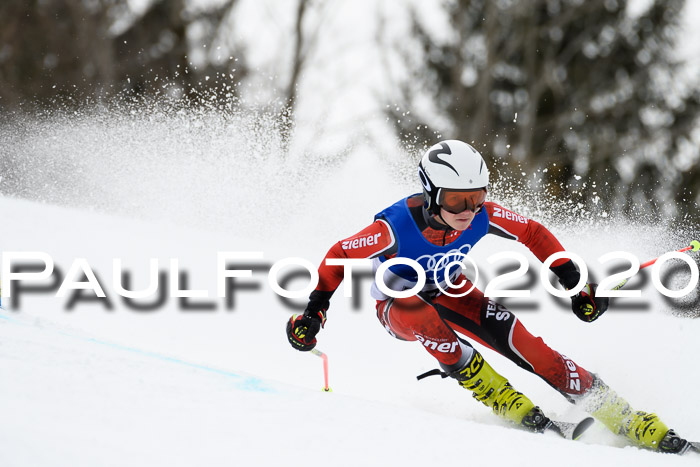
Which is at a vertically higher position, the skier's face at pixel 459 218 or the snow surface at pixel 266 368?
the skier's face at pixel 459 218

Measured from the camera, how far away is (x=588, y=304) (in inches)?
130

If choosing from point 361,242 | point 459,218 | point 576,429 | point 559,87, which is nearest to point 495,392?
point 576,429

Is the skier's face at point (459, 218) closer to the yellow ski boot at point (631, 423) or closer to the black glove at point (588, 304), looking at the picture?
the black glove at point (588, 304)

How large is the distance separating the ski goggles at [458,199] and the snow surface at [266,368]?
35.4 inches

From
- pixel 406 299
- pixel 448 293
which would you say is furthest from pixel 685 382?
pixel 406 299

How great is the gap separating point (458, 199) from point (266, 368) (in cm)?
202

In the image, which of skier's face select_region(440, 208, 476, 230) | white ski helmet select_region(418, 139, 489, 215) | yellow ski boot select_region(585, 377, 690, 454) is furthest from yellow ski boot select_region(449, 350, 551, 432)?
white ski helmet select_region(418, 139, 489, 215)

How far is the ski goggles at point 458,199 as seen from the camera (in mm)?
3178

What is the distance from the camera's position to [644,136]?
20.1m

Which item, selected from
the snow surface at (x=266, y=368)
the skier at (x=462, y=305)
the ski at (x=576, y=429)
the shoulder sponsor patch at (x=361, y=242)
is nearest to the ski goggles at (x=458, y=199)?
the skier at (x=462, y=305)

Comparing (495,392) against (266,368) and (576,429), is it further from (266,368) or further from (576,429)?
(266,368)

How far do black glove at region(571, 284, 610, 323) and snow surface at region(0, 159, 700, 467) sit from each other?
21.0 inches

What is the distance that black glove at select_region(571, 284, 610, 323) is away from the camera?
3305 mm

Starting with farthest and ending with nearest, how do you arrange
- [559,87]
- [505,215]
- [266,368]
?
[559,87] < [266,368] < [505,215]
